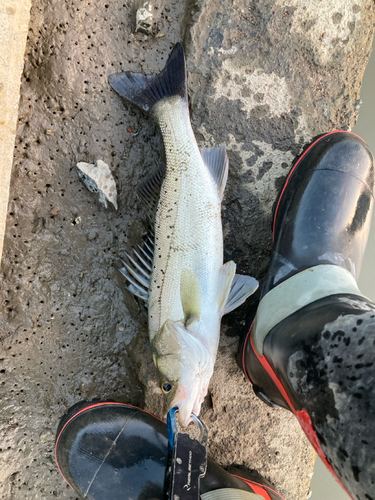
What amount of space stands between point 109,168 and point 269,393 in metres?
1.81

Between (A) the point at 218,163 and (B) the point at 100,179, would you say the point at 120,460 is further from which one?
(A) the point at 218,163

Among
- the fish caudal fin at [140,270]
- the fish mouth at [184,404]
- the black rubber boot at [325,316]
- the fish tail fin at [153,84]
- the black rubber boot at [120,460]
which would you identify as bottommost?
the black rubber boot at [120,460]

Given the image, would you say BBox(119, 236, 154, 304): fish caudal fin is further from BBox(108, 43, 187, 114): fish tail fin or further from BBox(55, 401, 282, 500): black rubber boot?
BBox(108, 43, 187, 114): fish tail fin

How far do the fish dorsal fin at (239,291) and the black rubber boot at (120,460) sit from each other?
912 mm

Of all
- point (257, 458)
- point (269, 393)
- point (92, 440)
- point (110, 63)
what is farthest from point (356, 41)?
point (92, 440)

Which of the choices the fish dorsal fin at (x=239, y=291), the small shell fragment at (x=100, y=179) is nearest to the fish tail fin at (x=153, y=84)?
the small shell fragment at (x=100, y=179)

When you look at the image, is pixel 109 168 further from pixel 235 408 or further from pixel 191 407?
pixel 235 408

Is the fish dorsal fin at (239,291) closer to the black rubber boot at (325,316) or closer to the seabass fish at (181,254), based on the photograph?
the seabass fish at (181,254)

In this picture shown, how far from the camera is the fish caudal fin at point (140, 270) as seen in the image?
7.32 feet

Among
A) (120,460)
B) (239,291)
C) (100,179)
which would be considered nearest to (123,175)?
(100,179)

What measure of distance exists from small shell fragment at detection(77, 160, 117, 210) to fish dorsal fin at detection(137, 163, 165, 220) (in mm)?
202

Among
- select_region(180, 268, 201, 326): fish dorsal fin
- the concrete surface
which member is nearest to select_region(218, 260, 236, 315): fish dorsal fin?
select_region(180, 268, 201, 326): fish dorsal fin

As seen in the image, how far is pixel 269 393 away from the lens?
2086 mm

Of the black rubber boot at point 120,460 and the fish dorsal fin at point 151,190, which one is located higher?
the fish dorsal fin at point 151,190
